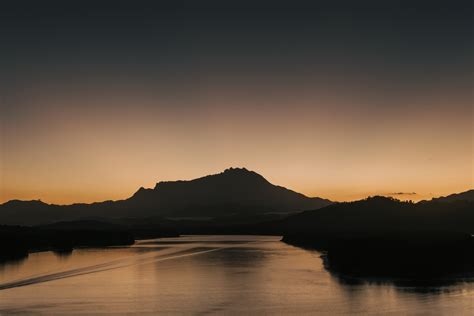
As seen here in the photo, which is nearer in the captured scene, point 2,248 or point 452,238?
point 452,238

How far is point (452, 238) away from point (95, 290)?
4105cm

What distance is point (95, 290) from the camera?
50.0m

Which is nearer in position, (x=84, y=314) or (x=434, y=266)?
(x=84, y=314)

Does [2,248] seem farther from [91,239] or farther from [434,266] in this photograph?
[434,266]

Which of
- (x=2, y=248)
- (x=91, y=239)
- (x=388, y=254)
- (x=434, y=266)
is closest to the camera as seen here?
(x=434, y=266)

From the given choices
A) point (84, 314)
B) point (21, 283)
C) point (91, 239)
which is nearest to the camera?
point (84, 314)

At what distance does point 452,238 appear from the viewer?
6794 centimetres

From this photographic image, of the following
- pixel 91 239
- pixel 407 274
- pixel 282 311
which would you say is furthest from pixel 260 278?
pixel 91 239

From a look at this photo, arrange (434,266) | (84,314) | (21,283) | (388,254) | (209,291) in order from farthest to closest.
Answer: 1. (388,254)
2. (434,266)
3. (21,283)
4. (209,291)
5. (84,314)

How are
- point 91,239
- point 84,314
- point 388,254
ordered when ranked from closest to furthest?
1. point 84,314
2. point 388,254
3. point 91,239

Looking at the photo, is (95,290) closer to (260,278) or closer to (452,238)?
(260,278)

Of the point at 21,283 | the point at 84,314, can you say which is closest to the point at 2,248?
the point at 21,283

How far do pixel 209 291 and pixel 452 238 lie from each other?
33.3m

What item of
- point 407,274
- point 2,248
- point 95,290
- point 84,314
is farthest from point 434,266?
point 2,248
